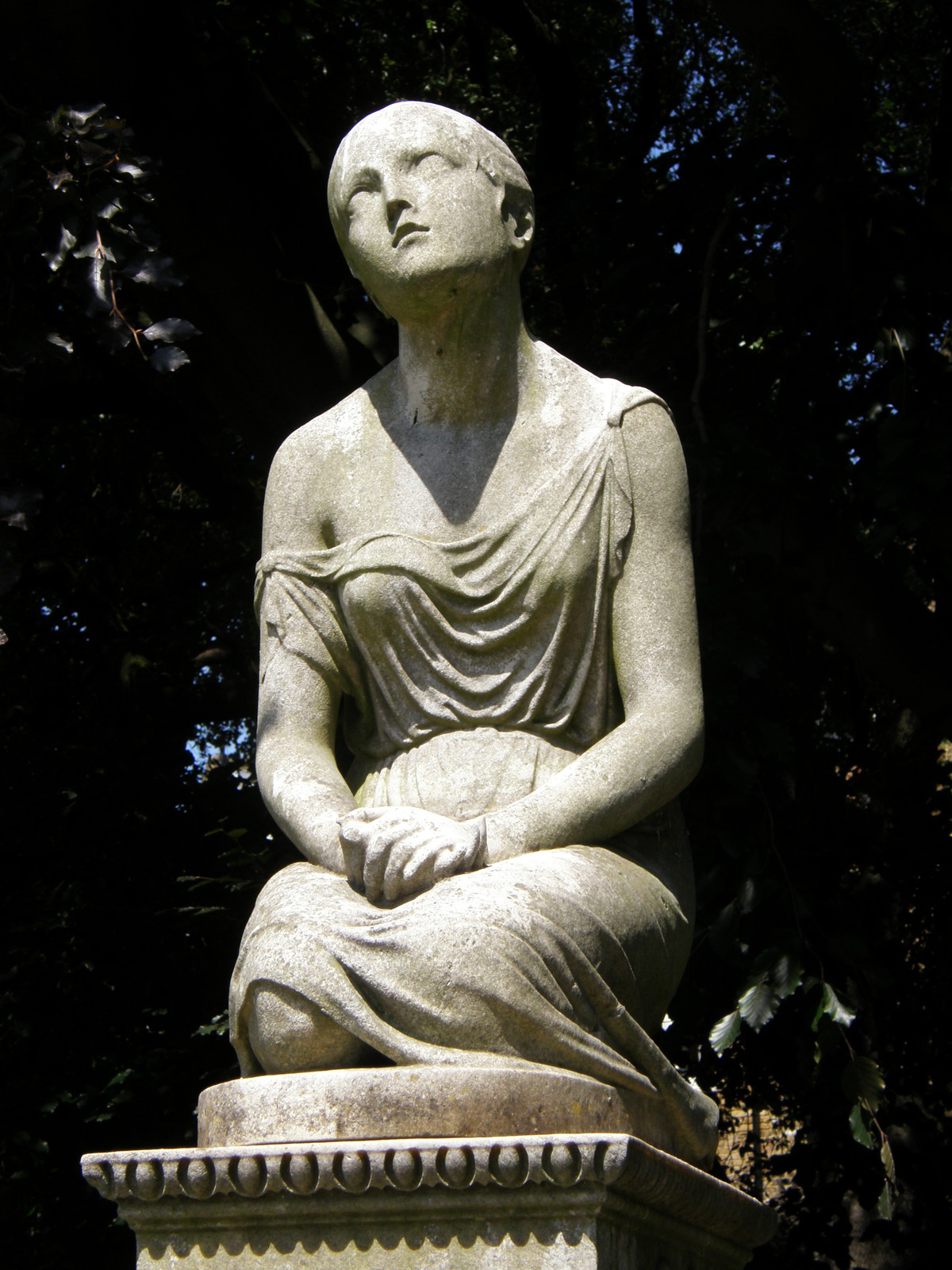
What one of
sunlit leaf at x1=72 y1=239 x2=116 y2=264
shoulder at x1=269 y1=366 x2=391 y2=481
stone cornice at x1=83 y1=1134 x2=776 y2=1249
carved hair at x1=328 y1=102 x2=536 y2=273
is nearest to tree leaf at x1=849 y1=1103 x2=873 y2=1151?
stone cornice at x1=83 y1=1134 x2=776 y2=1249

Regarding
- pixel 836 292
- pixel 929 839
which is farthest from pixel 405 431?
pixel 929 839

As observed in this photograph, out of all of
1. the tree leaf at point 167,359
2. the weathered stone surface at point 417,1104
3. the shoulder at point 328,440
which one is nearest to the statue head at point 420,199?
the shoulder at point 328,440

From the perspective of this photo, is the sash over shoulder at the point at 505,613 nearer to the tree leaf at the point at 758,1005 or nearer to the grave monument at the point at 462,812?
the grave monument at the point at 462,812

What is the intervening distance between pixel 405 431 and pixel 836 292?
2846 millimetres

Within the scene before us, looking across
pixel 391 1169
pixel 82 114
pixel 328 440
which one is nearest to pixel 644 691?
pixel 328 440

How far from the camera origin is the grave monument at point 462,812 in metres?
3.01

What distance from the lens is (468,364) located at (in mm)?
4086

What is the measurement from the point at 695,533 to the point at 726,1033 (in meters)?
1.66

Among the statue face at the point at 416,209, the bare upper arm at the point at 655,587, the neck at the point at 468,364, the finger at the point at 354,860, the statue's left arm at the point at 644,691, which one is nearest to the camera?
the finger at the point at 354,860

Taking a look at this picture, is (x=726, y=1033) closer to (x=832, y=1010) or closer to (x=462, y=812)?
(x=832, y=1010)

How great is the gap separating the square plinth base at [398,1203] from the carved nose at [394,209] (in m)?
2.01

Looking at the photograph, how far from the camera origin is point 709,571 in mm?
6355

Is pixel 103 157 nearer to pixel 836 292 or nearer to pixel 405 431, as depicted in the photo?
pixel 405 431

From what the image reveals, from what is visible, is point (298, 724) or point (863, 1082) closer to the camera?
point (298, 724)
